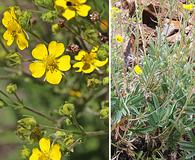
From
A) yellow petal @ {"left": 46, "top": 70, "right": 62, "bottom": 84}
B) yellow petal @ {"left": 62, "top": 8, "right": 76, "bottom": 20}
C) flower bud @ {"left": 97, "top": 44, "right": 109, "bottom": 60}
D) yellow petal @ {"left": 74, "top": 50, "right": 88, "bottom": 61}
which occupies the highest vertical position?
yellow petal @ {"left": 62, "top": 8, "right": 76, "bottom": 20}

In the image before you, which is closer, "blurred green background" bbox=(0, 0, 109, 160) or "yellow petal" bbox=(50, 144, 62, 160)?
"yellow petal" bbox=(50, 144, 62, 160)

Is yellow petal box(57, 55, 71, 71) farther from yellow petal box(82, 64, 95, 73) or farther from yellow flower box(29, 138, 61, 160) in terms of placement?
yellow flower box(29, 138, 61, 160)

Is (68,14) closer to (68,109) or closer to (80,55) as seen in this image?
(80,55)

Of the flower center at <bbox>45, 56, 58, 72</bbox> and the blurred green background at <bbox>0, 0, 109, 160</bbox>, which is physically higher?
the flower center at <bbox>45, 56, 58, 72</bbox>

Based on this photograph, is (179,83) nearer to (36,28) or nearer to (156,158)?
(156,158)

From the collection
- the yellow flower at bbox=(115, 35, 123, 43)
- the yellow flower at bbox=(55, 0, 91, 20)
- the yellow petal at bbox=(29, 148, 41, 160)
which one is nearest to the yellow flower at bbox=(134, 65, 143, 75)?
the yellow flower at bbox=(115, 35, 123, 43)

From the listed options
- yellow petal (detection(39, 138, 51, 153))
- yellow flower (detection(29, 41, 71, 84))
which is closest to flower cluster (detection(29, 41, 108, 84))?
yellow flower (detection(29, 41, 71, 84))

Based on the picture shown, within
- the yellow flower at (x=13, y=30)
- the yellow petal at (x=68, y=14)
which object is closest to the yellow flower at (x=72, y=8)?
the yellow petal at (x=68, y=14)
